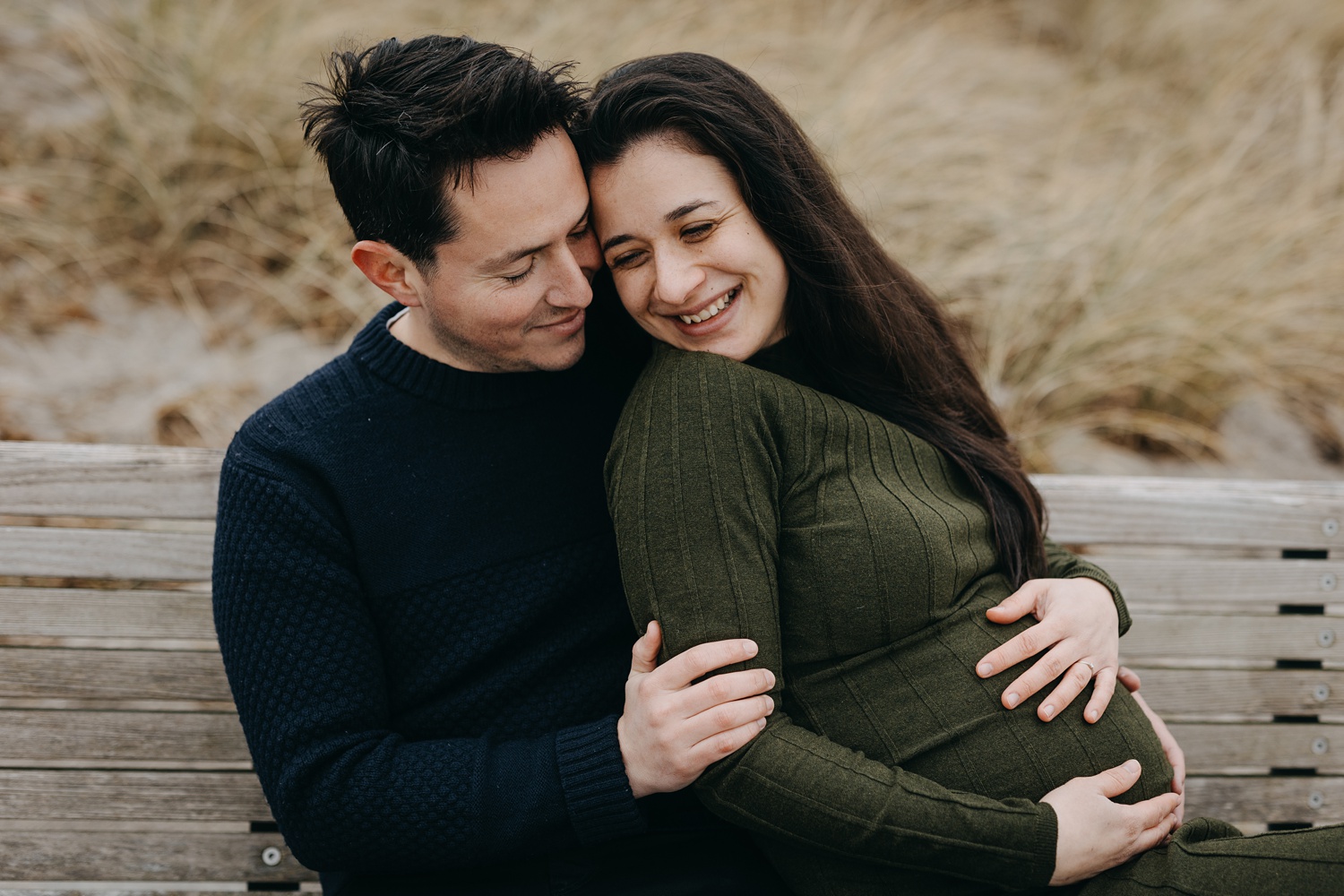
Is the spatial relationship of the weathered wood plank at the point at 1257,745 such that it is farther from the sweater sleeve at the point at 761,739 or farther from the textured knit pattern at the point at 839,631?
the sweater sleeve at the point at 761,739

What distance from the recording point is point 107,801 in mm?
2004

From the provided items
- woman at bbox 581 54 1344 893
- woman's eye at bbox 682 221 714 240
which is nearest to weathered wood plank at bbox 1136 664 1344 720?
woman at bbox 581 54 1344 893

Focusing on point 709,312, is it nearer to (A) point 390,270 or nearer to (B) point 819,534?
(B) point 819,534

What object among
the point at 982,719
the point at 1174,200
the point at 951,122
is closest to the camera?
the point at 982,719

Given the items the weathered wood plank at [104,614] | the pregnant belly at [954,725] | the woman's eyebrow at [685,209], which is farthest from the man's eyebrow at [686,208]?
the weathered wood plank at [104,614]

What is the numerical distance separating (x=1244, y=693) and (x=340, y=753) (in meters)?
1.95

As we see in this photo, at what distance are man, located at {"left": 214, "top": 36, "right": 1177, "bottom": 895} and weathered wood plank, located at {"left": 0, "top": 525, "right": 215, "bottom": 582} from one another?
0.42 metres

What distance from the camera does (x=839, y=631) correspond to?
1640mm

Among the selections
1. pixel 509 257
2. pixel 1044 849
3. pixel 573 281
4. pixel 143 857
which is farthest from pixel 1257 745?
pixel 143 857

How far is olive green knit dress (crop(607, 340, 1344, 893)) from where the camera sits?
5.01 ft

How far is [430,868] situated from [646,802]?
39cm

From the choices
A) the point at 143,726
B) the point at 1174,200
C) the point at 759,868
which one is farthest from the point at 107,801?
the point at 1174,200

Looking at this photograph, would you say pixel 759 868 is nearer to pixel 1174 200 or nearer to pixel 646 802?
pixel 646 802

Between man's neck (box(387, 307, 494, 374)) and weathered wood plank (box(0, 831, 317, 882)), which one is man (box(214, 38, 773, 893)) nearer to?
man's neck (box(387, 307, 494, 374))
